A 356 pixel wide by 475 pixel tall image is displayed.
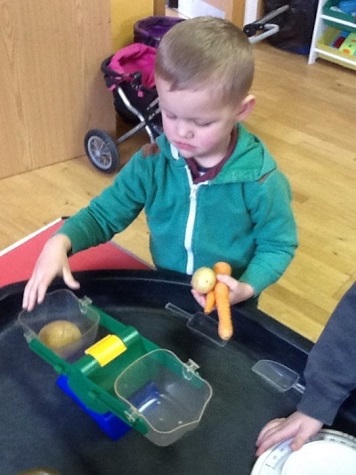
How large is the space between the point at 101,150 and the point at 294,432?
4.10ft

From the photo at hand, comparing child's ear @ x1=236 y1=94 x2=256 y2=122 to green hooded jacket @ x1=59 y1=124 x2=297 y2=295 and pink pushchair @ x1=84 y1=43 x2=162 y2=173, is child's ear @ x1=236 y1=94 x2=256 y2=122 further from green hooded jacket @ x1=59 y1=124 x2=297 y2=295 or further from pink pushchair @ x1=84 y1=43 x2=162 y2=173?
pink pushchair @ x1=84 y1=43 x2=162 y2=173

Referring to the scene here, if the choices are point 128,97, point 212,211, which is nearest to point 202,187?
point 212,211

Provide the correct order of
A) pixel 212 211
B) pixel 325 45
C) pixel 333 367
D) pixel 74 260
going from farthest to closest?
pixel 325 45, pixel 74 260, pixel 212 211, pixel 333 367

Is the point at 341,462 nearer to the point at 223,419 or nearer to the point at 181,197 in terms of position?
the point at 223,419

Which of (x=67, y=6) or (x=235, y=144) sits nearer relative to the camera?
(x=235, y=144)

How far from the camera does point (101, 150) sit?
5.73 feet

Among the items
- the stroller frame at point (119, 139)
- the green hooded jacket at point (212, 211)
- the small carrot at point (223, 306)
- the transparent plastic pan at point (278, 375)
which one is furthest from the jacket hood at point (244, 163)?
the stroller frame at point (119, 139)

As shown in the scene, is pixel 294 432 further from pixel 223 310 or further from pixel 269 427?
pixel 223 310

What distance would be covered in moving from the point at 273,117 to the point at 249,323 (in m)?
1.48

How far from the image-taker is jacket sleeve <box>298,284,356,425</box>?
23.4 inches

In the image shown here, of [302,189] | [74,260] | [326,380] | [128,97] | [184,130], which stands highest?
[184,130]

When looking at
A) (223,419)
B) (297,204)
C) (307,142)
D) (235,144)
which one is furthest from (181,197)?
(307,142)

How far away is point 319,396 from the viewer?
612mm

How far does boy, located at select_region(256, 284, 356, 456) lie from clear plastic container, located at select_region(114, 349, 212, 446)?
8cm
